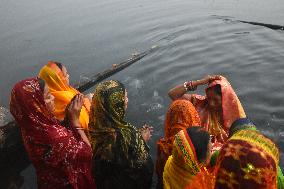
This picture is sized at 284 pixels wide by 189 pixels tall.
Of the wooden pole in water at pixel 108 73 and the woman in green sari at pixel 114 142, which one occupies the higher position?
the woman in green sari at pixel 114 142

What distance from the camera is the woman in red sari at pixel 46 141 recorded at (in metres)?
4.18

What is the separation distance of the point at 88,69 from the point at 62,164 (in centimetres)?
833

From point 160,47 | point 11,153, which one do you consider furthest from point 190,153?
point 160,47

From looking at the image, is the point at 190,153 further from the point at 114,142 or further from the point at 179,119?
the point at 114,142

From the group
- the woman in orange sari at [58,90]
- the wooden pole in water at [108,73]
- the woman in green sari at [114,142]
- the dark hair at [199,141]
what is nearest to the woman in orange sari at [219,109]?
the woman in green sari at [114,142]

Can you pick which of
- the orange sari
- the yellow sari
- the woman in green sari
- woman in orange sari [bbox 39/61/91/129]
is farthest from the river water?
the yellow sari

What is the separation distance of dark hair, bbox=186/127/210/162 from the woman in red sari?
1.77 m

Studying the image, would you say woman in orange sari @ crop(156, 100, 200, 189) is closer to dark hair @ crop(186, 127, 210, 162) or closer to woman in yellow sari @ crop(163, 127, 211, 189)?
woman in yellow sari @ crop(163, 127, 211, 189)

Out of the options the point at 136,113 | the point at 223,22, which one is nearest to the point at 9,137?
the point at 136,113

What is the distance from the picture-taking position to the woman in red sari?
4176 mm

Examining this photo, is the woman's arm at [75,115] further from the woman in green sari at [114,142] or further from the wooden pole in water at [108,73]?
the wooden pole in water at [108,73]

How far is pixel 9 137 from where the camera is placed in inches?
273

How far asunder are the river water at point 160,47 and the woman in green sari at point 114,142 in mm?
2347

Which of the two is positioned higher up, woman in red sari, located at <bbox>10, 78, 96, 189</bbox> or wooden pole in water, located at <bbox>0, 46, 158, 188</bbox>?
woman in red sari, located at <bbox>10, 78, 96, 189</bbox>
